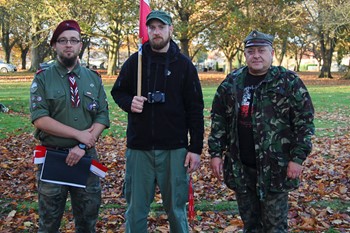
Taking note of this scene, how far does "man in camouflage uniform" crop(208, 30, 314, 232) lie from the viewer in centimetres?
386

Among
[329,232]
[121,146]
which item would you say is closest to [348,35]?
[121,146]

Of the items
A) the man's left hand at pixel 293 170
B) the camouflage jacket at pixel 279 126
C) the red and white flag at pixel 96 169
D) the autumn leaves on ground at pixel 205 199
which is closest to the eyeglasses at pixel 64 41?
the red and white flag at pixel 96 169

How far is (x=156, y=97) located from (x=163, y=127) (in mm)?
296

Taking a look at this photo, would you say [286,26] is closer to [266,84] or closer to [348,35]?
[348,35]

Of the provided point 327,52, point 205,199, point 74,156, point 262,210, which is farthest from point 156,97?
point 327,52

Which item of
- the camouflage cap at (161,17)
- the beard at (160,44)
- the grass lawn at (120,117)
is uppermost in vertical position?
the camouflage cap at (161,17)

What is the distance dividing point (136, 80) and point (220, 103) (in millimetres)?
855

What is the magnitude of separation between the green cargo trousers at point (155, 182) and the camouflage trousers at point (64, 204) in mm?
350

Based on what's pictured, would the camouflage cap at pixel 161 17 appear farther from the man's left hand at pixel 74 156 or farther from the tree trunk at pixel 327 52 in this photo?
the tree trunk at pixel 327 52

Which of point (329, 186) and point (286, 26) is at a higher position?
point (286, 26)

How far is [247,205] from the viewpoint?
162 inches

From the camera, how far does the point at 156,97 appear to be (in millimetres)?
4055

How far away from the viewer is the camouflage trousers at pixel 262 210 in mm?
3969

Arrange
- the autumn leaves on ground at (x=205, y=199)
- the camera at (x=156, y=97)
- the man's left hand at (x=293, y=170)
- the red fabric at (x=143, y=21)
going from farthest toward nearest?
the autumn leaves on ground at (x=205, y=199)
the red fabric at (x=143, y=21)
the camera at (x=156, y=97)
the man's left hand at (x=293, y=170)
